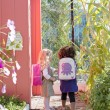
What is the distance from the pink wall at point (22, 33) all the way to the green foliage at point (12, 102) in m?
0.18

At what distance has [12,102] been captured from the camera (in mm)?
4570

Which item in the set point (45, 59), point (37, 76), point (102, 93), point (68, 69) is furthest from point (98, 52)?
point (37, 76)

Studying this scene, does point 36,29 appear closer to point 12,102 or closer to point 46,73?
point 46,73

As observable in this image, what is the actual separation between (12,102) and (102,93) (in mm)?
1399

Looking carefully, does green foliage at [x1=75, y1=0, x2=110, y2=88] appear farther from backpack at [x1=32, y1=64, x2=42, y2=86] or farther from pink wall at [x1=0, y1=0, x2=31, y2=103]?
pink wall at [x1=0, y1=0, x2=31, y2=103]

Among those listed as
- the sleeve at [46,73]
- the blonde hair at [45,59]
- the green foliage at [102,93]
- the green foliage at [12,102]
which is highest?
the blonde hair at [45,59]

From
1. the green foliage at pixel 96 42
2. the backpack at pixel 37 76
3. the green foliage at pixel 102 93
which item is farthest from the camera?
the backpack at pixel 37 76

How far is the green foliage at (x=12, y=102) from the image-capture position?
4348 mm

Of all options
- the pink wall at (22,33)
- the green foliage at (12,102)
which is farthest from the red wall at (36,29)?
the green foliage at (12,102)

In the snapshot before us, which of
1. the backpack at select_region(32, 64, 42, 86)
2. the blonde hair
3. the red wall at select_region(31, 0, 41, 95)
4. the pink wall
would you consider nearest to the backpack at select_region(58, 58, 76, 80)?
the blonde hair

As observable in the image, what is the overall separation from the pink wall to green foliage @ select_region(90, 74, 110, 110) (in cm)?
144

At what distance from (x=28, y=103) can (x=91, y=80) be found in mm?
1184

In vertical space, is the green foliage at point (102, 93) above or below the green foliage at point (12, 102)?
above

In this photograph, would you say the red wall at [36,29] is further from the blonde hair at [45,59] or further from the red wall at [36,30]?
the blonde hair at [45,59]
